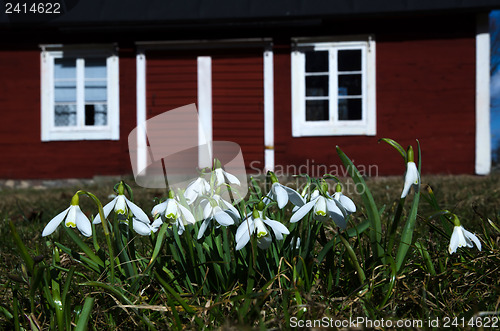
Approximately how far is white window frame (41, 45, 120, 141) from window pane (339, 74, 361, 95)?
4.01 m

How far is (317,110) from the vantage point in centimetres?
796

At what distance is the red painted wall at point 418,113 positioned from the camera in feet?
25.1

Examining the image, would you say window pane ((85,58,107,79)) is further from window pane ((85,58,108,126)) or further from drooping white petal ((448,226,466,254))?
drooping white petal ((448,226,466,254))

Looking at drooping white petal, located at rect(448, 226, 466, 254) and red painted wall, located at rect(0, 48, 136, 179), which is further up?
red painted wall, located at rect(0, 48, 136, 179)

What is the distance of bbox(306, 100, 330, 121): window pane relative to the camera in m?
7.95

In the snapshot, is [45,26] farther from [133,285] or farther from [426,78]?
[133,285]

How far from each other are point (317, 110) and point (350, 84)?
2.42 ft

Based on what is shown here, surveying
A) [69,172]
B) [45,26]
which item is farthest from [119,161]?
[45,26]

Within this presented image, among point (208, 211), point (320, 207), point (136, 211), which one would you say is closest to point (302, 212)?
point (320, 207)

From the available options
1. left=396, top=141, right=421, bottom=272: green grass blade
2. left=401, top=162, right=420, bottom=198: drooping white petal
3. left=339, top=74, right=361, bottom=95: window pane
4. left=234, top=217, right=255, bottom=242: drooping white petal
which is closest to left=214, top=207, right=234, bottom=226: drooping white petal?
left=234, top=217, right=255, bottom=242: drooping white petal

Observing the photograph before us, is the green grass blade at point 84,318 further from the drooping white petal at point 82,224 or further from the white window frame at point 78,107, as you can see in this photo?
the white window frame at point 78,107

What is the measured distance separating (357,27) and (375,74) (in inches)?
34.1

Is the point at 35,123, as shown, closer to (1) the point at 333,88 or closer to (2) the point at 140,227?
(1) the point at 333,88

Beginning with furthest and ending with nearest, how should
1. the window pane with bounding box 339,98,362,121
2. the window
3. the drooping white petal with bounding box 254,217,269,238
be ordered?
the window pane with bounding box 339,98,362,121, the window, the drooping white petal with bounding box 254,217,269,238
